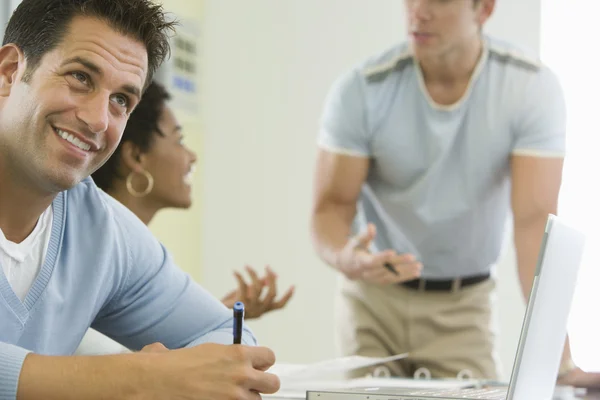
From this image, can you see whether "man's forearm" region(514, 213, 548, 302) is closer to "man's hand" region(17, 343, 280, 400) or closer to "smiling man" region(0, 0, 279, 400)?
"smiling man" region(0, 0, 279, 400)

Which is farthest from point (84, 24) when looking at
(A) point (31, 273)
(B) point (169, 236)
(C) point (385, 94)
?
(B) point (169, 236)

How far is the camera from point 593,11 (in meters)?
3.17

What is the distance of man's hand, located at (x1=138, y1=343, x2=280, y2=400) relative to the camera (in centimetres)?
77

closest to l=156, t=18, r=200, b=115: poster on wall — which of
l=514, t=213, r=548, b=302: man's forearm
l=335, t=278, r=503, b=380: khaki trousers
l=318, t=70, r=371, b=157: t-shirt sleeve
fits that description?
l=318, t=70, r=371, b=157: t-shirt sleeve

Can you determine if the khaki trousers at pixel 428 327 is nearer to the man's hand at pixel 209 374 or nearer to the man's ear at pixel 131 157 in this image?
the man's ear at pixel 131 157

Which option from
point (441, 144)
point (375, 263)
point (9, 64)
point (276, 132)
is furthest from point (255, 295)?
point (276, 132)

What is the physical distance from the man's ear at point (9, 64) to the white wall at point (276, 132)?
2558 millimetres

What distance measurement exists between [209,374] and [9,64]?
51 cm

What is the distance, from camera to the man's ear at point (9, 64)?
41.0 inches

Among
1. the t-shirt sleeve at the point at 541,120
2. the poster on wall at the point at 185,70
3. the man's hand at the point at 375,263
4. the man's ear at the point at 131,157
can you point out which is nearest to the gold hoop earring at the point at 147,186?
the man's ear at the point at 131,157

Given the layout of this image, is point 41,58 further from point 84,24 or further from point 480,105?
point 480,105

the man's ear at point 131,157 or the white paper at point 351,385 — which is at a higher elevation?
the man's ear at point 131,157

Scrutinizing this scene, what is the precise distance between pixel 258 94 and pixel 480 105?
5.57 feet

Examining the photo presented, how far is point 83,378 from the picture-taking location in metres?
0.77
